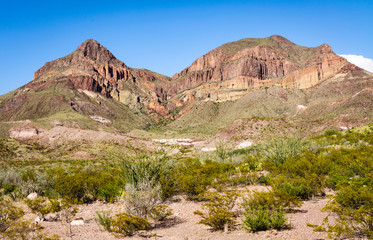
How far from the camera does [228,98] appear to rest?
145750mm

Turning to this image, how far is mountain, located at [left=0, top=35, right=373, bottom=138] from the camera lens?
76.1 meters

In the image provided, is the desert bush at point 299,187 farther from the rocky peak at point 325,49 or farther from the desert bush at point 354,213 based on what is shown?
the rocky peak at point 325,49

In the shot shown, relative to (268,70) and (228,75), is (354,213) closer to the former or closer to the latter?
(228,75)

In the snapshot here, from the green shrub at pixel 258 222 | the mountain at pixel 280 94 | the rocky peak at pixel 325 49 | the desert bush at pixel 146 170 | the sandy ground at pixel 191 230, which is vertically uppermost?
the rocky peak at pixel 325 49

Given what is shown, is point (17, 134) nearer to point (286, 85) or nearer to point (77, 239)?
point (77, 239)

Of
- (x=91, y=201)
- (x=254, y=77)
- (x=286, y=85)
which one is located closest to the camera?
(x=91, y=201)

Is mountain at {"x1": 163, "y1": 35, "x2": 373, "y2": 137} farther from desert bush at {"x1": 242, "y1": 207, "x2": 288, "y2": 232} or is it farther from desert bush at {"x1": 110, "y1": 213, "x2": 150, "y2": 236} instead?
desert bush at {"x1": 110, "y1": 213, "x2": 150, "y2": 236}

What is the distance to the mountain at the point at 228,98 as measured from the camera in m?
76.1

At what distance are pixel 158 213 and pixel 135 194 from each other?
3.97ft

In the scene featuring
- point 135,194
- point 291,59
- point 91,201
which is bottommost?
point 91,201

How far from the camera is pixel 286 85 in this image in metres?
142

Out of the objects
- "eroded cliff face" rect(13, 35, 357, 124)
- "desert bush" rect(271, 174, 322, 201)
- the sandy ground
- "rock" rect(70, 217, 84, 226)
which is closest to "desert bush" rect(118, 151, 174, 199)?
the sandy ground

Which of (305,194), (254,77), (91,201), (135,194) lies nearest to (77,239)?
(135,194)

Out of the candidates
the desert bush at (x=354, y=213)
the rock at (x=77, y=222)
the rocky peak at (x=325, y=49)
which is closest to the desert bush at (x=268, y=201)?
the desert bush at (x=354, y=213)
